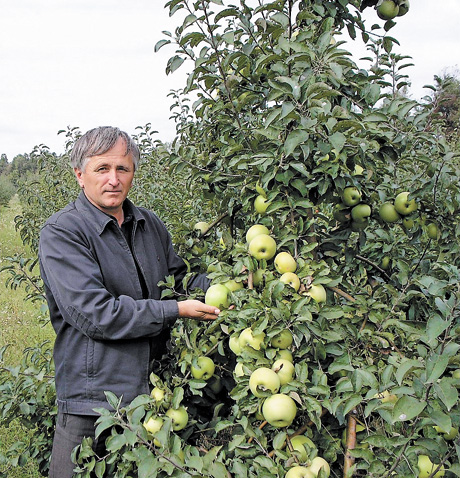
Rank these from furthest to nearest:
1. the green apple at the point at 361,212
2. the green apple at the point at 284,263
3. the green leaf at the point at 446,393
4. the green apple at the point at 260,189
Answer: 1. the green apple at the point at 361,212
2. the green apple at the point at 260,189
3. the green apple at the point at 284,263
4. the green leaf at the point at 446,393

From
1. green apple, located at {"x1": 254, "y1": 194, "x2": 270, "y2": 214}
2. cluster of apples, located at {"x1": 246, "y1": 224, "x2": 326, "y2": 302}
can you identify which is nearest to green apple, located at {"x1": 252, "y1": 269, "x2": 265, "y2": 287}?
cluster of apples, located at {"x1": 246, "y1": 224, "x2": 326, "y2": 302}

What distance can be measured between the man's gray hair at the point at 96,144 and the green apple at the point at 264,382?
3.34 ft

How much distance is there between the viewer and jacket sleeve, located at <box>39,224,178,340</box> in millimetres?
1684

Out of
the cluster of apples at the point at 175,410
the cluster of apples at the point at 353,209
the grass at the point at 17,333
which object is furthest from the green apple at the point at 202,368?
the grass at the point at 17,333

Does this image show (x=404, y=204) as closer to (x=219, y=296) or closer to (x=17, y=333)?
(x=219, y=296)

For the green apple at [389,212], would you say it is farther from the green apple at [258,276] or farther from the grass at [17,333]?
the grass at [17,333]

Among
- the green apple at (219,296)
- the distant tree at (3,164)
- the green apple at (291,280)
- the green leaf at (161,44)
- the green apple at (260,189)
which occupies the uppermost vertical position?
the distant tree at (3,164)

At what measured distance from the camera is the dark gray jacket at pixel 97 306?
1702 mm

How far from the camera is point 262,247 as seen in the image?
5.09 ft

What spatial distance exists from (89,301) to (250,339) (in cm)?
58

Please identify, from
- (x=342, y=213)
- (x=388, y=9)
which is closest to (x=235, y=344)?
(x=342, y=213)

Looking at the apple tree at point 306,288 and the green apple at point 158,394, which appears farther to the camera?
the green apple at point 158,394

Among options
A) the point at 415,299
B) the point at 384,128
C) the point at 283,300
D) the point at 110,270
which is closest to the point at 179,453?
the point at 283,300

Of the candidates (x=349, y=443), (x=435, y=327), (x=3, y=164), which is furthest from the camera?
(x=3, y=164)
